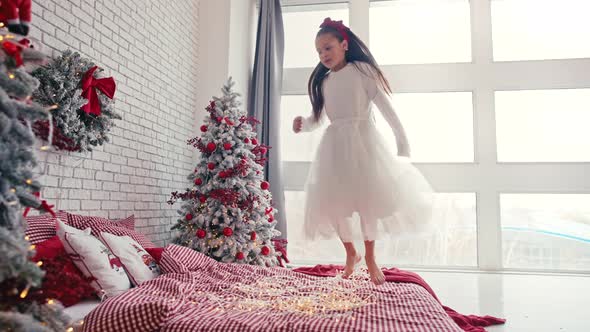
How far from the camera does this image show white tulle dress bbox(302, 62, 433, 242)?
233cm

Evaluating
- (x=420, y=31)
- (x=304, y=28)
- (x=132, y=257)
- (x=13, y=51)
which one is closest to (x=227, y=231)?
(x=132, y=257)

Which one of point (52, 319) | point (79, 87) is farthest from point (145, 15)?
point (52, 319)

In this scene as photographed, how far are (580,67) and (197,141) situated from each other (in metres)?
4.07

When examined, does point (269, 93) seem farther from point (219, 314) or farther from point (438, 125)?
point (219, 314)

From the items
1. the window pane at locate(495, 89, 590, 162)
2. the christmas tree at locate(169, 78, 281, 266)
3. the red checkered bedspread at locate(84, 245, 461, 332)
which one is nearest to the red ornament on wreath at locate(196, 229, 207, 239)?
the christmas tree at locate(169, 78, 281, 266)

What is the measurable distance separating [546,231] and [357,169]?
3.48 meters

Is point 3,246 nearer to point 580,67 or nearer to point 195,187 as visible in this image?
point 195,187

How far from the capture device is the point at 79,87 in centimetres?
264

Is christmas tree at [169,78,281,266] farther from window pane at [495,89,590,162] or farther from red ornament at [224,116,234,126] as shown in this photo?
window pane at [495,89,590,162]

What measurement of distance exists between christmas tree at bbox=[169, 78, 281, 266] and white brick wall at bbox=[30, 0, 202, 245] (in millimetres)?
392

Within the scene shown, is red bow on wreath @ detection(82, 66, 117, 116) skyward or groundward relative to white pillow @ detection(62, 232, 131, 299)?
skyward

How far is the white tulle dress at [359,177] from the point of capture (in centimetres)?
233

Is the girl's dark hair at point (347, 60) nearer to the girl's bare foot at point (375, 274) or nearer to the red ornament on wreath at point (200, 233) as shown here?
the girl's bare foot at point (375, 274)

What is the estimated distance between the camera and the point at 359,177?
2340mm
